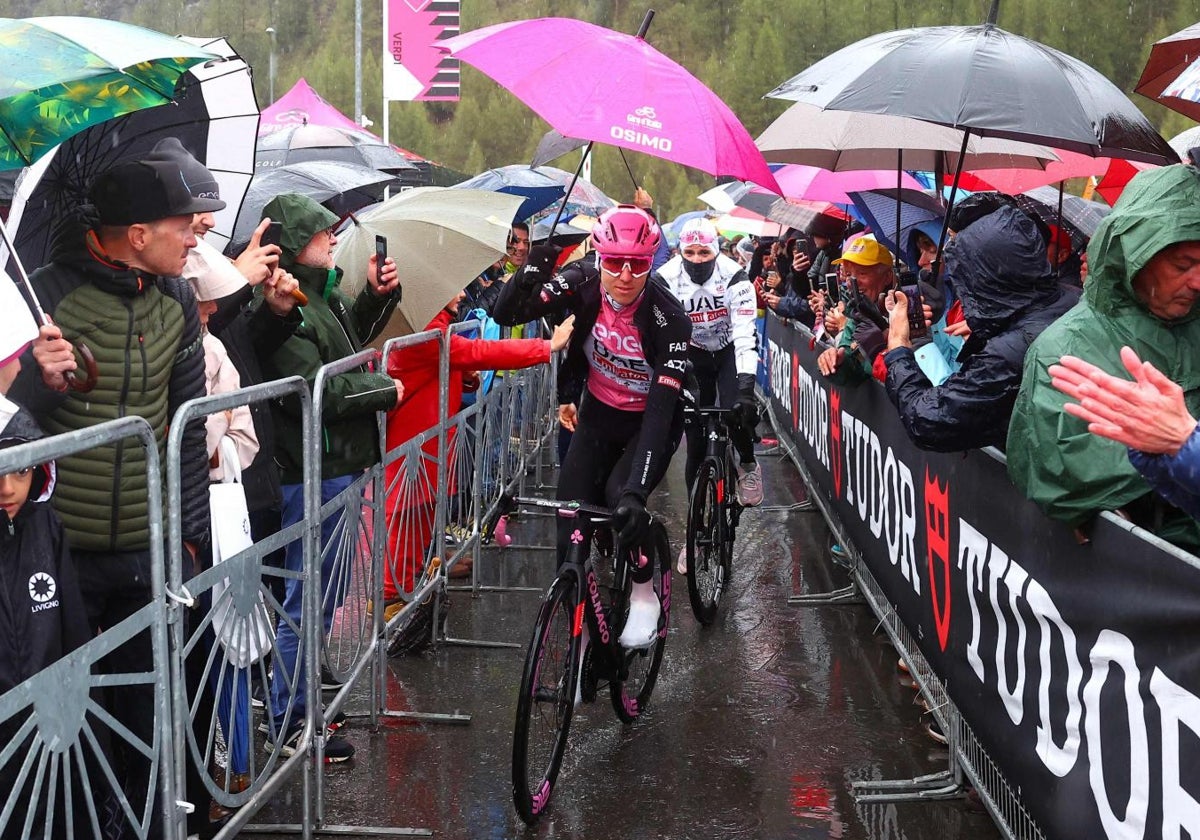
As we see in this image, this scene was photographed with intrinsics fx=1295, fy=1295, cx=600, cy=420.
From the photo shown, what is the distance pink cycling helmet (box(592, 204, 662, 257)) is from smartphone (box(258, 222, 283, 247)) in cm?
133

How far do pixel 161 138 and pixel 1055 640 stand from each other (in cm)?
349

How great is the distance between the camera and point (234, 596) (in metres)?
3.91

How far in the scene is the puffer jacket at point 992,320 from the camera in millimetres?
4180

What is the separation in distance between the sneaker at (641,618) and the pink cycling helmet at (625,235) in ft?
4.78

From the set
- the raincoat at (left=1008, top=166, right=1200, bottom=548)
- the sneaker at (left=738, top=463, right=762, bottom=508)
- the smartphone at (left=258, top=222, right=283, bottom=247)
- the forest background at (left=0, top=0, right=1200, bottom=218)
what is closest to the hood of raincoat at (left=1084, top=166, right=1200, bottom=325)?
the raincoat at (left=1008, top=166, right=1200, bottom=548)

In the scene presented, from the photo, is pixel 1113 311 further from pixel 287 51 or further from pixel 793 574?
pixel 287 51

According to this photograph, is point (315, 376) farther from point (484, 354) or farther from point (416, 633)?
point (416, 633)

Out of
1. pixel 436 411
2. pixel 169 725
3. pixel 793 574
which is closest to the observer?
pixel 169 725

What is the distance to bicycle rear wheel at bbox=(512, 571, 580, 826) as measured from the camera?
4.54 metres

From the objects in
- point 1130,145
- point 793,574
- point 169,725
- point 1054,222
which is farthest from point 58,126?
point 793,574

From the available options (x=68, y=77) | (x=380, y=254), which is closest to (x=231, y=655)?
(x=68, y=77)

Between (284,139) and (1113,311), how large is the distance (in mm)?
8945

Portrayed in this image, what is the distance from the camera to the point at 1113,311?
3.59m

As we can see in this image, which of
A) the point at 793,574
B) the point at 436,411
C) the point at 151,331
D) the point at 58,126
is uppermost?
the point at 58,126
